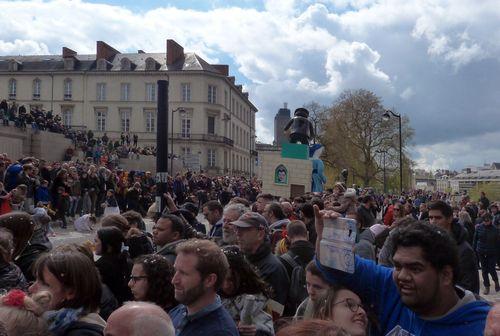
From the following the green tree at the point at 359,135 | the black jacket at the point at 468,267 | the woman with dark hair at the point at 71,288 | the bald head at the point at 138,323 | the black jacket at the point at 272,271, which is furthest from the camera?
the green tree at the point at 359,135

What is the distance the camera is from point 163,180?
743 cm

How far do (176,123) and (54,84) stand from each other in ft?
53.3

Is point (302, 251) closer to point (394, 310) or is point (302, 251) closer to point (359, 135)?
point (394, 310)

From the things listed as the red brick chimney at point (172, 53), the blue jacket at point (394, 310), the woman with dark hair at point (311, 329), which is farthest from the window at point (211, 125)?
the woman with dark hair at point (311, 329)

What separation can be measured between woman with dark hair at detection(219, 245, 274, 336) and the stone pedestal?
30.7ft

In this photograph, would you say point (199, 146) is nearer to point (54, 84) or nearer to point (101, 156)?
point (54, 84)

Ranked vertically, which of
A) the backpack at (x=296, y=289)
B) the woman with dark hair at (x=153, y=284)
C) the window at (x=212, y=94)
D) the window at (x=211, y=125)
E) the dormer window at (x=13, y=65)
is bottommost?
the backpack at (x=296, y=289)

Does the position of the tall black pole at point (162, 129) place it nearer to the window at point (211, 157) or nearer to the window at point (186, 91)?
the window at point (186, 91)

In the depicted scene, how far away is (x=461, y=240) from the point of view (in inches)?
202

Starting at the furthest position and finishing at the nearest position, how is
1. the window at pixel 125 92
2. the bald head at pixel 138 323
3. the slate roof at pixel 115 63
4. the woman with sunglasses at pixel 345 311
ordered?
the window at pixel 125 92 < the slate roof at pixel 115 63 < the woman with sunglasses at pixel 345 311 < the bald head at pixel 138 323

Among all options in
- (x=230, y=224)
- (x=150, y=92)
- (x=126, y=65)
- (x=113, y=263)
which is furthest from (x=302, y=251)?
(x=126, y=65)

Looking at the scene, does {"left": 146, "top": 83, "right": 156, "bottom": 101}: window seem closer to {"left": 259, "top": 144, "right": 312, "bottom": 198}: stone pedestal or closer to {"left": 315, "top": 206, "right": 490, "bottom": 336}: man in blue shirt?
{"left": 259, "top": 144, "right": 312, "bottom": 198}: stone pedestal

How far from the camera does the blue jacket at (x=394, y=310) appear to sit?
2500mm

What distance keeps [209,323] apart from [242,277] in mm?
690
